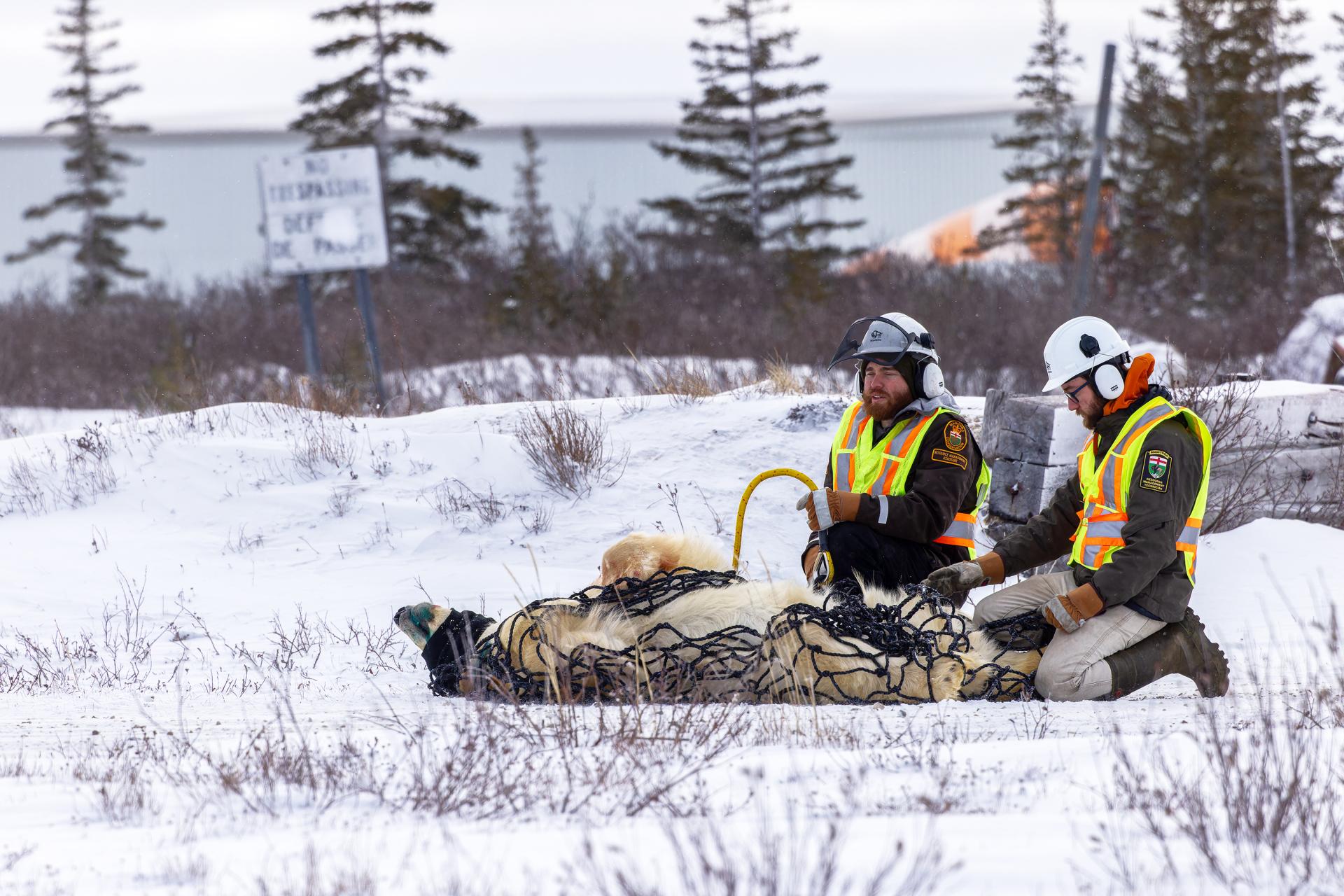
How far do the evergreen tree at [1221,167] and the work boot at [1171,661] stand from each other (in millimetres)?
21622

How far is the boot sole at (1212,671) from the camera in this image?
173 inches

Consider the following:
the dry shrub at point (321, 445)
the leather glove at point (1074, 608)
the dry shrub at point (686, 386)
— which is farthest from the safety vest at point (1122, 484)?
the dry shrub at point (321, 445)

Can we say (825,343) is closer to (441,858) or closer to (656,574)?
(656,574)

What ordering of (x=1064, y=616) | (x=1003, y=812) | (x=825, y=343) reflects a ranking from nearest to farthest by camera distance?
1. (x=1003, y=812)
2. (x=1064, y=616)
3. (x=825, y=343)

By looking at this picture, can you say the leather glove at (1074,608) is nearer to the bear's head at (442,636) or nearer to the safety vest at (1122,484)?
the safety vest at (1122,484)

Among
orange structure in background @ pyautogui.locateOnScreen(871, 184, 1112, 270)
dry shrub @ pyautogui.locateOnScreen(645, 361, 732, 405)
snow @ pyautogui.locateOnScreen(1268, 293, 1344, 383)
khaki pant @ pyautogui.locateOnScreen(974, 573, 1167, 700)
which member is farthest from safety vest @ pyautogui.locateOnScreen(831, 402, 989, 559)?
orange structure in background @ pyautogui.locateOnScreen(871, 184, 1112, 270)

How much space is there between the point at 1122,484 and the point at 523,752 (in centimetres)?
225

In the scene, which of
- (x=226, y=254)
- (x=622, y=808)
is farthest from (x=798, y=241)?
(x=622, y=808)

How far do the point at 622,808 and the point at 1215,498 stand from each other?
17.2ft

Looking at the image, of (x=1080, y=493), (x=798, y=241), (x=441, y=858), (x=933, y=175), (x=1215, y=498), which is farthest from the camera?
(x=933, y=175)

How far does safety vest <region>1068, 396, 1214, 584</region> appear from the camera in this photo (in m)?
4.28

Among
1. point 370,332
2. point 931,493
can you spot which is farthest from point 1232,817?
point 370,332

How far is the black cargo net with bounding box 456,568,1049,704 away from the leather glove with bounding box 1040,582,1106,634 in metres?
0.34

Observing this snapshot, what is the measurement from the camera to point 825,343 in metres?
17.5
